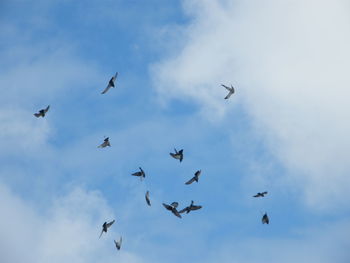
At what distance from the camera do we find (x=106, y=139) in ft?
309

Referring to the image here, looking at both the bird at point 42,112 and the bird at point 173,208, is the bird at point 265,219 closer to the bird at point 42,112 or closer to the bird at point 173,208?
the bird at point 173,208

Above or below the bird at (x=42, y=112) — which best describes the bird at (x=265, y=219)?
below

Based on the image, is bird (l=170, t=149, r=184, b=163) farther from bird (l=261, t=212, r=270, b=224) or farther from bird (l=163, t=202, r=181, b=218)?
bird (l=261, t=212, r=270, b=224)

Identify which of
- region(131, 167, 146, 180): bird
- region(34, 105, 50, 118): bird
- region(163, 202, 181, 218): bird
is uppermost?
region(34, 105, 50, 118): bird

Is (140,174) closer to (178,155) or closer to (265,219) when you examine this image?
(178,155)

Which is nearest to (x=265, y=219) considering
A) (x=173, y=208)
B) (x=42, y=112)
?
(x=173, y=208)

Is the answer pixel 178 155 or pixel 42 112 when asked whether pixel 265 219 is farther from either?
pixel 42 112

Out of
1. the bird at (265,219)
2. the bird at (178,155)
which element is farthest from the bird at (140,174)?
the bird at (265,219)

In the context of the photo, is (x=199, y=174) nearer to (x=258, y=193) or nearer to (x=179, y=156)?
(x=179, y=156)

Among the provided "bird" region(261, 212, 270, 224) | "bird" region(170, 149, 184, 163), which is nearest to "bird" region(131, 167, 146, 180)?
"bird" region(170, 149, 184, 163)

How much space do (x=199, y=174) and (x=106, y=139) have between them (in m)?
19.6

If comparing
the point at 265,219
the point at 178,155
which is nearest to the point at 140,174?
the point at 178,155

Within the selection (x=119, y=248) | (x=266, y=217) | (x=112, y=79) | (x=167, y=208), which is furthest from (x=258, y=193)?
(x=112, y=79)

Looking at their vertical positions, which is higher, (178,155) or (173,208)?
(178,155)
